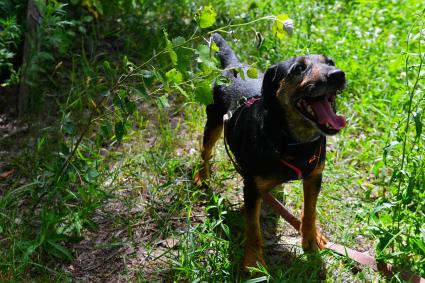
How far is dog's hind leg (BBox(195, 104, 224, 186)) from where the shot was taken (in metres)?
4.46

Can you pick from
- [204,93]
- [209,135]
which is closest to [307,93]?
[204,93]

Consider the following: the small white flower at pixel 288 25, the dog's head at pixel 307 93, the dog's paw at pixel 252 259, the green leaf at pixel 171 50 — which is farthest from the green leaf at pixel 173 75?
the dog's paw at pixel 252 259

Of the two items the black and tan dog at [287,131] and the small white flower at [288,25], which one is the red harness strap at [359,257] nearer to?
the black and tan dog at [287,131]

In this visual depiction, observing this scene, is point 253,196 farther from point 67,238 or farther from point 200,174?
point 67,238

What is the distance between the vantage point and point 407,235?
368 cm

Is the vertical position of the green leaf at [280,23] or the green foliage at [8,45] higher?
the green leaf at [280,23]

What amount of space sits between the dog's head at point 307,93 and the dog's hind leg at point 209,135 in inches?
34.1

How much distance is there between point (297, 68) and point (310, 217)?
107 cm

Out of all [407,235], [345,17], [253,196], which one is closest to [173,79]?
[253,196]

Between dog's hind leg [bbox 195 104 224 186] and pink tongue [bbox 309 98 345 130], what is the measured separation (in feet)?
3.69

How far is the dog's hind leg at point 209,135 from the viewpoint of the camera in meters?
4.46

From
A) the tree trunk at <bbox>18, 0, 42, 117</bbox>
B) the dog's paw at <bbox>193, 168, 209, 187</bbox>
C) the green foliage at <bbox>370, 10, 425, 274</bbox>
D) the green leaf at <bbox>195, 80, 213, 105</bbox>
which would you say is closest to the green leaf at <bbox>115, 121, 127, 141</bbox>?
the green leaf at <bbox>195, 80, 213, 105</bbox>

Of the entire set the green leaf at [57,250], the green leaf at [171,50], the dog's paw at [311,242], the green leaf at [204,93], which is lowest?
the dog's paw at [311,242]

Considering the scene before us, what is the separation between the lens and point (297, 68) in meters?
3.47
